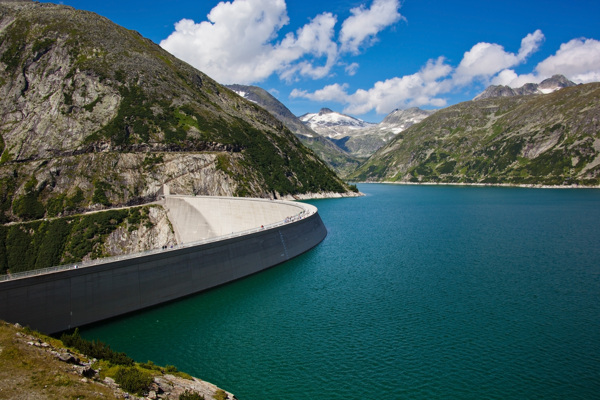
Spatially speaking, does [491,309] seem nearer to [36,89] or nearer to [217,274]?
[217,274]

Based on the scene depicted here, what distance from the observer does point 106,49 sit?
164000 millimetres

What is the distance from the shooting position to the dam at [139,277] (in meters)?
33.9

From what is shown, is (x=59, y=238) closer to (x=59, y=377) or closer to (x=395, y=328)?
(x=59, y=377)

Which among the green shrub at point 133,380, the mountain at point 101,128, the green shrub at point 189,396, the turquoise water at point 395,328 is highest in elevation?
the mountain at point 101,128

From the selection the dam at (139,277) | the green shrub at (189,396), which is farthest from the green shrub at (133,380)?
Result: the dam at (139,277)

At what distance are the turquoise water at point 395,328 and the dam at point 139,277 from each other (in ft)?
5.52

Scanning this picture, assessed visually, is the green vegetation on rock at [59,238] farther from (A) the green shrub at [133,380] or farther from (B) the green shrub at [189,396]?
(B) the green shrub at [189,396]

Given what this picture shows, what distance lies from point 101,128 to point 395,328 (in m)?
132

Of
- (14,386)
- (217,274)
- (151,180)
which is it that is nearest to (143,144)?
(151,180)

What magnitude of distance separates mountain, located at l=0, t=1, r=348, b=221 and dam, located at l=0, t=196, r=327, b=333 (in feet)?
226

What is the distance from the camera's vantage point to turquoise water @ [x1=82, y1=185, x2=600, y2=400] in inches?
1080

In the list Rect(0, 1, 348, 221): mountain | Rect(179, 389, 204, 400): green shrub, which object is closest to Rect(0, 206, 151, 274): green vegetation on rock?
Rect(0, 1, 348, 221): mountain

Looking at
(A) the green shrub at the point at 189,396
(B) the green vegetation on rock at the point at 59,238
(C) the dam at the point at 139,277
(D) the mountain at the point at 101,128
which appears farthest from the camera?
(D) the mountain at the point at 101,128

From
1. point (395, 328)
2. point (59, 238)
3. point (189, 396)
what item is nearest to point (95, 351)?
point (189, 396)
